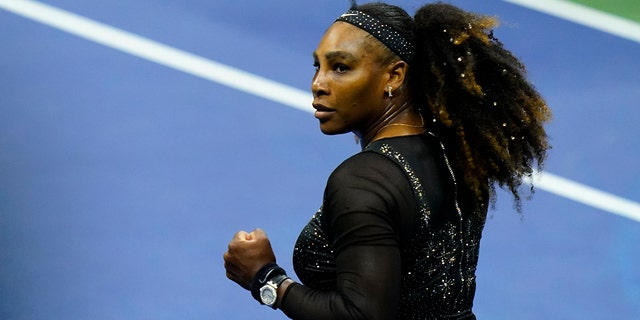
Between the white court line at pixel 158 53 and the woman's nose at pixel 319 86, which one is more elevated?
the white court line at pixel 158 53

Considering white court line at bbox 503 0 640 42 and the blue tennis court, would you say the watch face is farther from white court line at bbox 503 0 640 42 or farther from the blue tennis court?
white court line at bbox 503 0 640 42

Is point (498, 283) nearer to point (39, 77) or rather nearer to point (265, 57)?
point (265, 57)

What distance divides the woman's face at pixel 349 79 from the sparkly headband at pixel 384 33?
0.02m

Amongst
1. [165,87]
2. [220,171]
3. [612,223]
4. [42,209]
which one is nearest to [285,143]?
[220,171]

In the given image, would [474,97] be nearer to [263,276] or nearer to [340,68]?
[340,68]

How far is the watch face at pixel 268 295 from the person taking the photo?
115 inches

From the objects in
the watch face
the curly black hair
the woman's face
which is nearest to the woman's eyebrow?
the woman's face

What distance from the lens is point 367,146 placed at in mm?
3021

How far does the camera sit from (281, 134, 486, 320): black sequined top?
276cm

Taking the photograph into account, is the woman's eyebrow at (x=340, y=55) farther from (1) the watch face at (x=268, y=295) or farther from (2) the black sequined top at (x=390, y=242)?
(1) the watch face at (x=268, y=295)

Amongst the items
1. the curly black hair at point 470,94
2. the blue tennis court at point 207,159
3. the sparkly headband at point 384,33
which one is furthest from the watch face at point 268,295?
the blue tennis court at point 207,159

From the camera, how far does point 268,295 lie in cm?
293

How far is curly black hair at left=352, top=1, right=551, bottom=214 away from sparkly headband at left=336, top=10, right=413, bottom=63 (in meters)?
0.02

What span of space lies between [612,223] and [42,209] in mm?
2881
